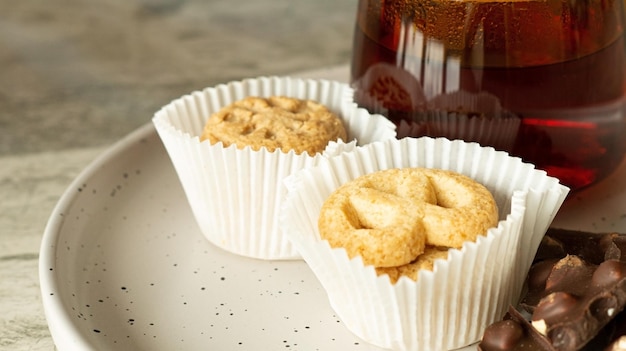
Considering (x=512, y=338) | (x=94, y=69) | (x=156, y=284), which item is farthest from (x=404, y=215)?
(x=94, y=69)

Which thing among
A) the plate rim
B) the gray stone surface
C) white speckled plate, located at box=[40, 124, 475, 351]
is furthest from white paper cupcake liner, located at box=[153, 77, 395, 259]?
the gray stone surface

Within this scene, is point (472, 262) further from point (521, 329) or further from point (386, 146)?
point (386, 146)

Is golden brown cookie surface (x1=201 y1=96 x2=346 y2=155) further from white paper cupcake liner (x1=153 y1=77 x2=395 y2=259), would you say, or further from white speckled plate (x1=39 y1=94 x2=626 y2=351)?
white speckled plate (x1=39 y1=94 x2=626 y2=351)

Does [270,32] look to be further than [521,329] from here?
Yes

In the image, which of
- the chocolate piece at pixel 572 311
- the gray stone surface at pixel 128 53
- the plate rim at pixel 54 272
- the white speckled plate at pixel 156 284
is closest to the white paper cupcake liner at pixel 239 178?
the white speckled plate at pixel 156 284

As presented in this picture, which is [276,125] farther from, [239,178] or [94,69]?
[94,69]

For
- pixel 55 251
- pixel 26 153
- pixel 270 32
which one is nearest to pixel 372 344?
pixel 55 251
